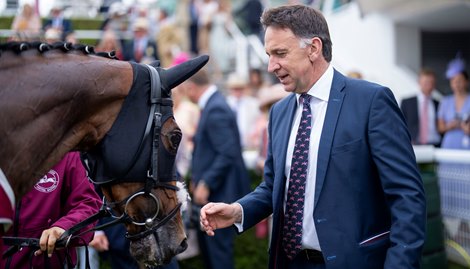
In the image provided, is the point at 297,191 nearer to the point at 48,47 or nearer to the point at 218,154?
the point at 48,47

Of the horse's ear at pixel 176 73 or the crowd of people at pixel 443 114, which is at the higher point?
the horse's ear at pixel 176 73

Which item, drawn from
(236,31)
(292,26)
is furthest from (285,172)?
(236,31)

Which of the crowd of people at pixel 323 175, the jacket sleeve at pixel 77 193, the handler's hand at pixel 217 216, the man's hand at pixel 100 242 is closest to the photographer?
the crowd of people at pixel 323 175

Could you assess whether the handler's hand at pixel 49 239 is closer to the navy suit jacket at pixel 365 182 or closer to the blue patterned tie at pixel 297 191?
the blue patterned tie at pixel 297 191

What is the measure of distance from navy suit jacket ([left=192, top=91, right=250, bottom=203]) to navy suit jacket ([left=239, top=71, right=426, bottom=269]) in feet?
9.95

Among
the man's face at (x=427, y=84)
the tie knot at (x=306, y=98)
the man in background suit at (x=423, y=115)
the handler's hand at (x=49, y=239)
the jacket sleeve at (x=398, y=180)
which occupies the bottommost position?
the man in background suit at (x=423, y=115)

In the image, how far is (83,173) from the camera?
11.0 feet

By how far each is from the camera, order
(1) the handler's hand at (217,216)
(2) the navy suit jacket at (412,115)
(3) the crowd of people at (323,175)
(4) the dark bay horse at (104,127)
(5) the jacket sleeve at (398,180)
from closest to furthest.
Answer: (4) the dark bay horse at (104,127)
(5) the jacket sleeve at (398,180)
(3) the crowd of people at (323,175)
(1) the handler's hand at (217,216)
(2) the navy suit jacket at (412,115)

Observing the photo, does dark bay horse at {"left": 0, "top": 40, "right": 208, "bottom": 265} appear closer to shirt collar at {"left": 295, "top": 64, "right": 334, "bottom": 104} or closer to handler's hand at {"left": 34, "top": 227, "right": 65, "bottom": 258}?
handler's hand at {"left": 34, "top": 227, "right": 65, "bottom": 258}

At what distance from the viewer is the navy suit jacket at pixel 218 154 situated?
5.98 meters

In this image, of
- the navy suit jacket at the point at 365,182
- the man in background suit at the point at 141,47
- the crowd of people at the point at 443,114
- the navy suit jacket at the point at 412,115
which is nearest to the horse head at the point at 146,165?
the navy suit jacket at the point at 365,182

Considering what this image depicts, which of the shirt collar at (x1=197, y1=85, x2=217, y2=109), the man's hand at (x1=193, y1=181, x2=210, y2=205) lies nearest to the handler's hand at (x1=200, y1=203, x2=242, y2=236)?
the man's hand at (x1=193, y1=181, x2=210, y2=205)

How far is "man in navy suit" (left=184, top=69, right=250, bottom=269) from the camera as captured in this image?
5.97m

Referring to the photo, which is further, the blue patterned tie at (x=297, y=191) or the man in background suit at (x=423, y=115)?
the man in background suit at (x=423, y=115)
